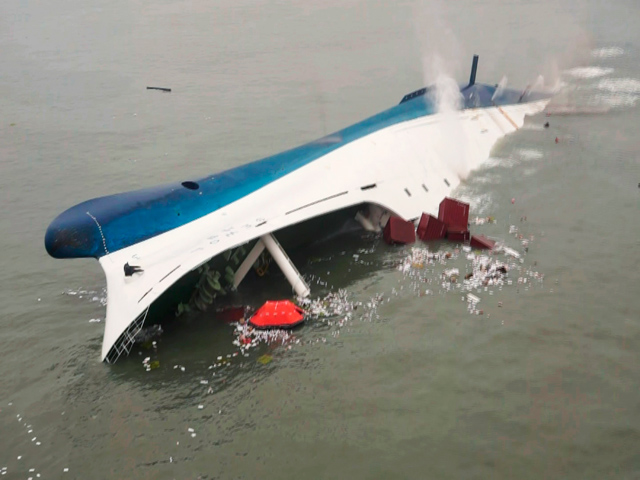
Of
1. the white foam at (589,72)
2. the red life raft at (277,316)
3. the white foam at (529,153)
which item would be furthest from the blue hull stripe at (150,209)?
the white foam at (589,72)

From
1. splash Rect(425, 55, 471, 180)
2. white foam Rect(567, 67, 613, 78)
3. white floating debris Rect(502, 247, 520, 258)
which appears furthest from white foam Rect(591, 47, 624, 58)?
white floating debris Rect(502, 247, 520, 258)

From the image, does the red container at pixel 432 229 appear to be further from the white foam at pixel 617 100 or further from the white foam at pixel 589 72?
the white foam at pixel 589 72

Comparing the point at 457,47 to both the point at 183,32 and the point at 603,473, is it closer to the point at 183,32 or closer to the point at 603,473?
the point at 183,32

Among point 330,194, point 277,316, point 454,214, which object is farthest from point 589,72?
point 277,316

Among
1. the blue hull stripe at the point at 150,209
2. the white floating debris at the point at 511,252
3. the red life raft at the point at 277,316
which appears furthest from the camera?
the white floating debris at the point at 511,252

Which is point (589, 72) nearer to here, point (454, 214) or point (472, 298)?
point (454, 214)

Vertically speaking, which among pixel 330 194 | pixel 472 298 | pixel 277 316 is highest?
pixel 330 194
